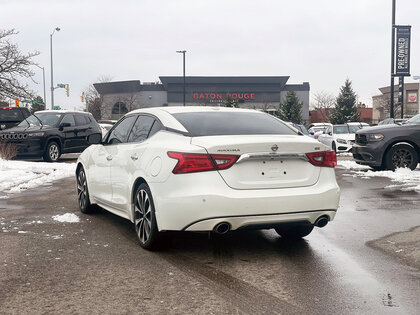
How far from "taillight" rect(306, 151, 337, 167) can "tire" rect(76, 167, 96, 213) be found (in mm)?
3556

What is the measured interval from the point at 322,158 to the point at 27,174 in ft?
31.0

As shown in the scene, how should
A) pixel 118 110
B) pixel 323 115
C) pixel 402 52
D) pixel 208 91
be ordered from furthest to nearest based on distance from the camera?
pixel 323 115 < pixel 118 110 < pixel 208 91 < pixel 402 52

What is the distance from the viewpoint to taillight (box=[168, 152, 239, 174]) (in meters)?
4.66

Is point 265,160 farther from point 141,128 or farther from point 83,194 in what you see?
point 83,194

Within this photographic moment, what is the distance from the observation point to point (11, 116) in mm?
19469

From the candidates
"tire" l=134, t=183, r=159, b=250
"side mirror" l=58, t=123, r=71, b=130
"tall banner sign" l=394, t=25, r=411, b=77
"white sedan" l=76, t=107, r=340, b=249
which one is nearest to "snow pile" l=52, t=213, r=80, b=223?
"white sedan" l=76, t=107, r=340, b=249

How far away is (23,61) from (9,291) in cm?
3128

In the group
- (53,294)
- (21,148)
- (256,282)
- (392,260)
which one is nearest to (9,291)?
(53,294)

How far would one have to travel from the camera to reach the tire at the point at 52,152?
17.0 meters

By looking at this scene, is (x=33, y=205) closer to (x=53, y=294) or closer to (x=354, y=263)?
(x=53, y=294)

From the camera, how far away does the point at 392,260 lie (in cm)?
488

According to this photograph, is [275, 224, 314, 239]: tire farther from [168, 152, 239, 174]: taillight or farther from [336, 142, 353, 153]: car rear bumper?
[336, 142, 353, 153]: car rear bumper

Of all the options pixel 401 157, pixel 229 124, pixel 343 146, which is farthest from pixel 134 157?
pixel 343 146

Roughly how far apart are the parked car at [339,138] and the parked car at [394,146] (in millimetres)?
9698
